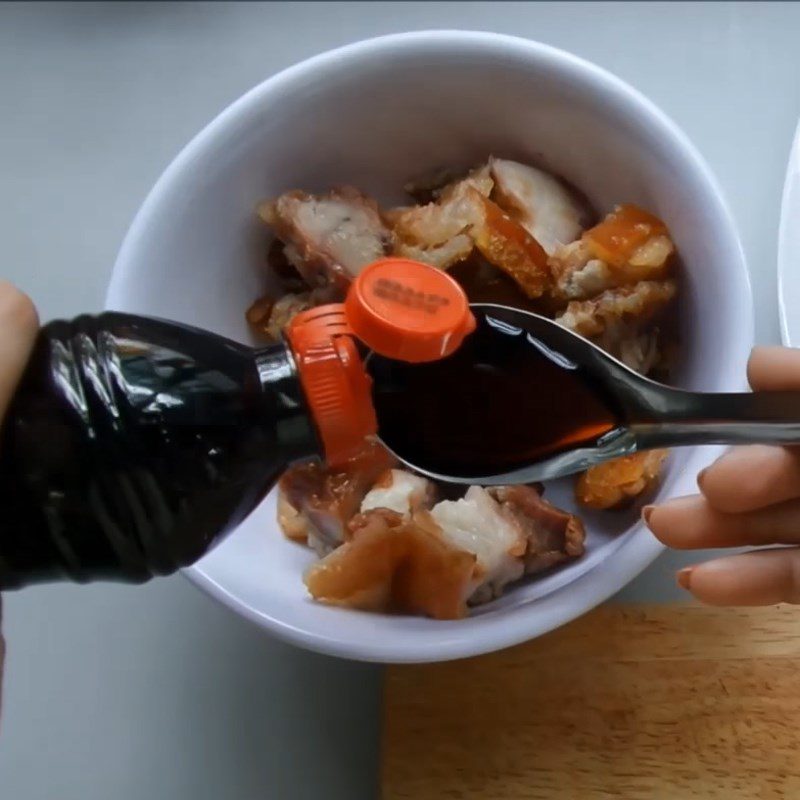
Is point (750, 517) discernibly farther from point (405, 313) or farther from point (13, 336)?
point (13, 336)

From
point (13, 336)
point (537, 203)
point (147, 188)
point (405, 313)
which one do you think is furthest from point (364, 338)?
point (147, 188)

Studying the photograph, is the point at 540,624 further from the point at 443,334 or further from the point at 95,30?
the point at 95,30

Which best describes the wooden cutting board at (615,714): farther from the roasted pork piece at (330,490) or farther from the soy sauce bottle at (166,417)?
the soy sauce bottle at (166,417)

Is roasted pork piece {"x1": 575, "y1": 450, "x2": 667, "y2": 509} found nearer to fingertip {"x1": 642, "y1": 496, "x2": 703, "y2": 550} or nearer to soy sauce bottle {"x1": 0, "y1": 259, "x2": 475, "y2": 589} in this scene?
fingertip {"x1": 642, "y1": 496, "x2": 703, "y2": 550}

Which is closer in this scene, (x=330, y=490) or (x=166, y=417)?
(x=166, y=417)

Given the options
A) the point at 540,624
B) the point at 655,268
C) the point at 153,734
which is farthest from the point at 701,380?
the point at 153,734

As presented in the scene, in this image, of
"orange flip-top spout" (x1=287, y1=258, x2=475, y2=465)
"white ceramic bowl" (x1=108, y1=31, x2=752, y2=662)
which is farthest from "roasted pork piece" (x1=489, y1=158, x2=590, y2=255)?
"orange flip-top spout" (x1=287, y1=258, x2=475, y2=465)
